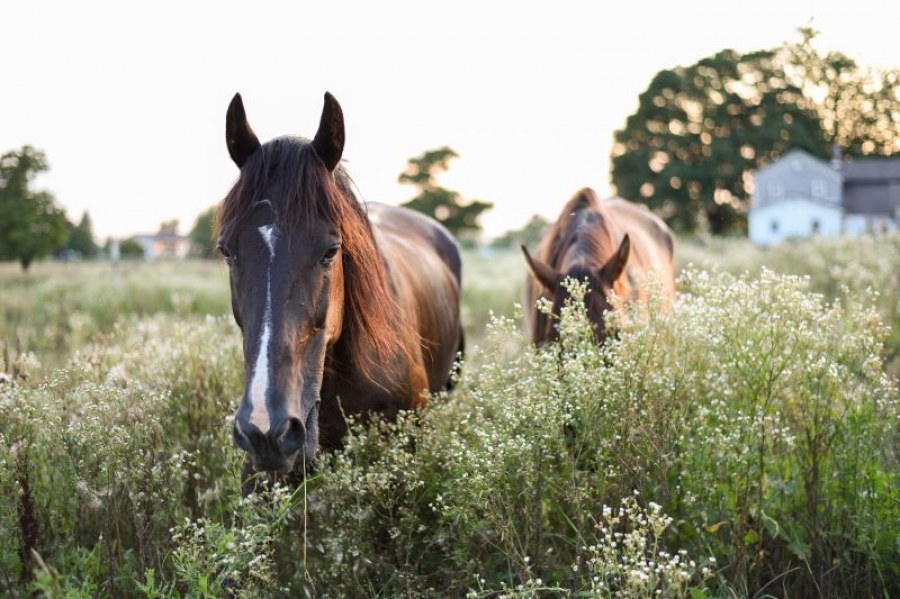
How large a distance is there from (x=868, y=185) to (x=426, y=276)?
196 ft

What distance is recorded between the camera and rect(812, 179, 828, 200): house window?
160 feet

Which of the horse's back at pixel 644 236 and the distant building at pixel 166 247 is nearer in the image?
the horse's back at pixel 644 236

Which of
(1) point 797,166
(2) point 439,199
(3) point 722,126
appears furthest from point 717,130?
(2) point 439,199

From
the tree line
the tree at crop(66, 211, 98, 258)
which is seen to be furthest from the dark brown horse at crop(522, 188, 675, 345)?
the tree at crop(66, 211, 98, 258)

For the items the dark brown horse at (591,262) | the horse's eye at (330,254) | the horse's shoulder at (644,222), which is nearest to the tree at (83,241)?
the horse's shoulder at (644,222)

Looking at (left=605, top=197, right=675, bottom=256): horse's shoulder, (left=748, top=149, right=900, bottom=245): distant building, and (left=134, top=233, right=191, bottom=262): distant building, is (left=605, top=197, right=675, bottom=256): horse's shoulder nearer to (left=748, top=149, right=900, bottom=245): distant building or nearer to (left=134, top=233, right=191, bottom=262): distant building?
(left=134, top=233, right=191, bottom=262): distant building

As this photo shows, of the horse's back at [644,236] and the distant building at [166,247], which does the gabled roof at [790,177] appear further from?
the horse's back at [644,236]

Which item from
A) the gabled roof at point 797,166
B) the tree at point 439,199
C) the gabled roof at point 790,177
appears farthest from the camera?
the tree at point 439,199

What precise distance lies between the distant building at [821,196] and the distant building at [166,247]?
34.1m

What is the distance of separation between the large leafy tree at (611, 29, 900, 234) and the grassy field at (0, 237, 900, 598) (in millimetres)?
44934

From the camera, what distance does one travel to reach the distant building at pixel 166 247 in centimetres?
1533

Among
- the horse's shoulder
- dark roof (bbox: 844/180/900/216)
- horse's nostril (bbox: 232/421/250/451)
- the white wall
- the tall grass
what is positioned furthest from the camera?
dark roof (bbox: 844/180/900/216)

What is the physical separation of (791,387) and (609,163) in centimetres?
4911

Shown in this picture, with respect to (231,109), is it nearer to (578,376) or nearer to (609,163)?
(578,376)
